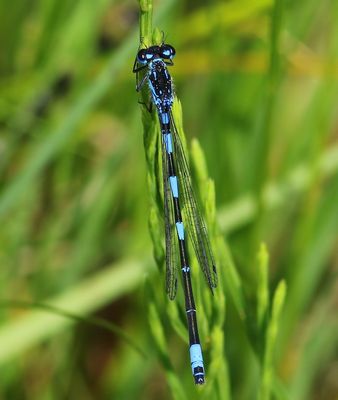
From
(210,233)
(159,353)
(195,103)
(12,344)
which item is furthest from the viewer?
(195,103)

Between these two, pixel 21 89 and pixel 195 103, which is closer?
pixel 21 89

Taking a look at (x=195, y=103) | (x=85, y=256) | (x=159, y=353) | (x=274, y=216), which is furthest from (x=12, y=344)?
(x=195, y=103)

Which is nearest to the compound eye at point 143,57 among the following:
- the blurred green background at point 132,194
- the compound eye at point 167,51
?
the compound eye at point 167,51

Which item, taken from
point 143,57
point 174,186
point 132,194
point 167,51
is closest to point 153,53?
point 143,57

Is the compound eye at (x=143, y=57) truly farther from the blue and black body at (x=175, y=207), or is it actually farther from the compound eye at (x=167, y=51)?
the compound eye at (x=167, y=51)

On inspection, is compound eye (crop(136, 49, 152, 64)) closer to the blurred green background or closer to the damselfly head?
the damselfly head

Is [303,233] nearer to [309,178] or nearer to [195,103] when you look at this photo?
[309,178]
